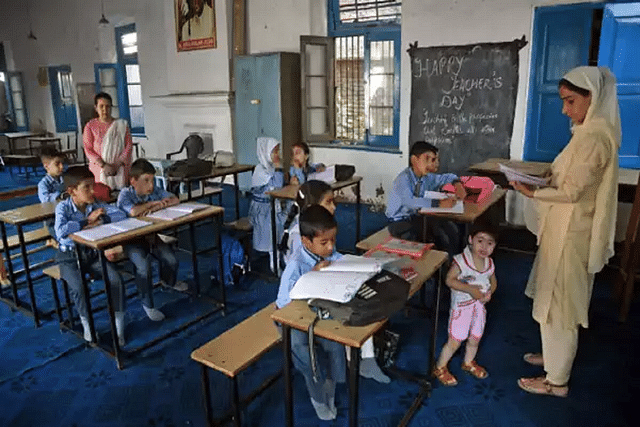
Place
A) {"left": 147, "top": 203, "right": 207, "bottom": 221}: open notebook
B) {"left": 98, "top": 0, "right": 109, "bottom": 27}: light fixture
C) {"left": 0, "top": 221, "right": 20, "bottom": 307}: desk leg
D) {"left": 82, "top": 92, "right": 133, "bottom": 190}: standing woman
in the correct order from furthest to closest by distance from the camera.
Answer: {"left": 98, "top": 0, "right": 109, "bottom": 27}: light fixture, {"left": 82, "top": 92, "right": 133, "bottom": 190}: standing woman, {"left": 0, "top": 221, "right": 20, "bottom": 307}: desk leg, {"left": 147, "top": 203, "right": 207, "bottom": 221}: open notebook

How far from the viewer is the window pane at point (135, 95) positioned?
9344 mm

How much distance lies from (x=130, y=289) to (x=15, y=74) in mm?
10516

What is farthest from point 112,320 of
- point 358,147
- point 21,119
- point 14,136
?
point 21,119

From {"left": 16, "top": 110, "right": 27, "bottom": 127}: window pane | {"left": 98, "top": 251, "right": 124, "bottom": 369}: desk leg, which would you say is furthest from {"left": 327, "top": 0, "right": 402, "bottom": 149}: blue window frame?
{"left": 16, "top": 110, "right": 27, "bottom": 127}: window pane

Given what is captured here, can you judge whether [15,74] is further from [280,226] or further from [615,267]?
[615,267]

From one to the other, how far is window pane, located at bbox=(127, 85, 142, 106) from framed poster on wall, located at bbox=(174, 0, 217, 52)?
6.44 ft

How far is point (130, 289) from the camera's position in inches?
150

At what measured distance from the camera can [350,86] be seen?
21.5 feet

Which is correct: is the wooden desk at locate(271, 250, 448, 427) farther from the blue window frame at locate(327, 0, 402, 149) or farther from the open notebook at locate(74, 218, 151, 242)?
the blue window frame at locate(327, 0, 402, 149)

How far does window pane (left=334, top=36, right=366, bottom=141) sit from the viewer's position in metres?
6.38

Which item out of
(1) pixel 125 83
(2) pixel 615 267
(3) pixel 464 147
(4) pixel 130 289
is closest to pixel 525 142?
(3) pixel 464 147

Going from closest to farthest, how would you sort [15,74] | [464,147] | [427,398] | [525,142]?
[427,398] < [525,142] < [464,147] < [15,74]

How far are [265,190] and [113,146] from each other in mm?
1397

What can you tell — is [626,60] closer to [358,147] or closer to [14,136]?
[358,147]
